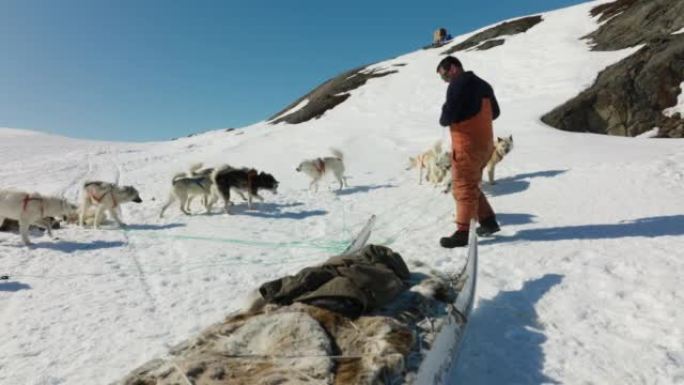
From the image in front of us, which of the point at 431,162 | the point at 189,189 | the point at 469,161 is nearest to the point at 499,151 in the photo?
the point at 431,162

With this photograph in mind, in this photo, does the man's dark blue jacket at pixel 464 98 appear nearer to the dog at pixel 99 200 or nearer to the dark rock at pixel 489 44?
the dog at pixel 99 200

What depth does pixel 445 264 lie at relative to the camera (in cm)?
545

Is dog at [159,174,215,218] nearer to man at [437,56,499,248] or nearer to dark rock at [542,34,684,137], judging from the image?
man at [437,56,499,248]

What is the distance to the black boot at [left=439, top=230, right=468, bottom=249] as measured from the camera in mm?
5898

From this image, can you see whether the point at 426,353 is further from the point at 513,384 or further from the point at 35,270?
the point at 35,270

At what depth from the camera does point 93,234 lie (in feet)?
27.2

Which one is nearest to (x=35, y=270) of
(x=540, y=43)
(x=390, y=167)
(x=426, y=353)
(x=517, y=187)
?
(x=426, y=353)

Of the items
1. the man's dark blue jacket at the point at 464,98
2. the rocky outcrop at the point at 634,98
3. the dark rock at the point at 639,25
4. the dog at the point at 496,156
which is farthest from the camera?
the dark rock at the point at 639,25

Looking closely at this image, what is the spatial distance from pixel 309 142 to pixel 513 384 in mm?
19829

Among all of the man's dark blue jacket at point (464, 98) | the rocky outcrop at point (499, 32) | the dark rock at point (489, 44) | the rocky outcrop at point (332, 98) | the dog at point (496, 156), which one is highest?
the rocky outcrop at point (499, 32)

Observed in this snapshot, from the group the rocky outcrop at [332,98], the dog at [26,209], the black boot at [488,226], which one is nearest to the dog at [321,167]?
the dog at [26,209]

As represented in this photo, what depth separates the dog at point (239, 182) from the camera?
10.4 meters

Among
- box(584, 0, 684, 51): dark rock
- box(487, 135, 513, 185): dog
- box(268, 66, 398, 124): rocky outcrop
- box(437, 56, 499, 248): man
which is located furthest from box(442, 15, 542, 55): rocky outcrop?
box(437, 56, 499, 248): man

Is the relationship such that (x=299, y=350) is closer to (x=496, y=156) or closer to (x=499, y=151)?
(x=496, y=156)
